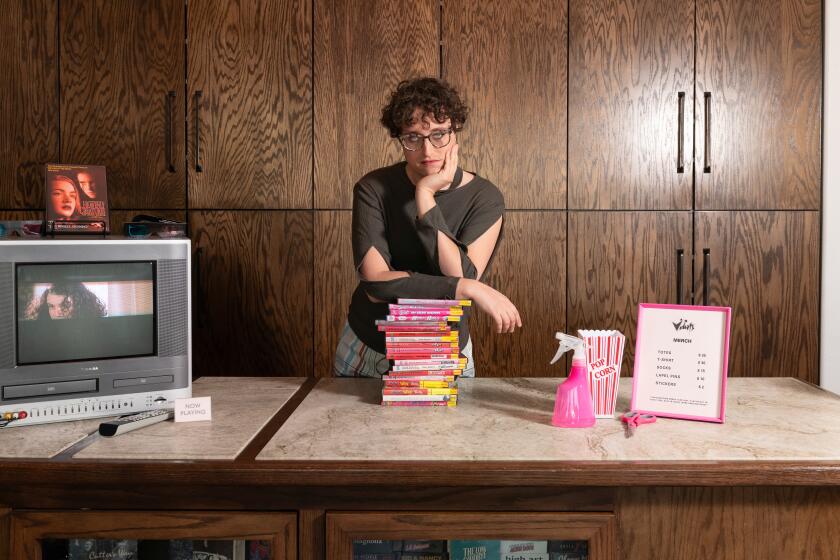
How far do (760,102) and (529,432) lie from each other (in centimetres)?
245

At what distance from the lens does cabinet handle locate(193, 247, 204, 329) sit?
3.13m

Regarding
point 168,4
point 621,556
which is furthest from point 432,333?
point 168,4

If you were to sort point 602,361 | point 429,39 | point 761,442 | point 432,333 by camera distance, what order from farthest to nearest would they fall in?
point 429,39 → point 432,333 → point 602,361 → point 761,442

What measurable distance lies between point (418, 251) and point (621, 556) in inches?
41.4

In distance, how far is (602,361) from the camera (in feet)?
4.91

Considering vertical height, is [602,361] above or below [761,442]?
above

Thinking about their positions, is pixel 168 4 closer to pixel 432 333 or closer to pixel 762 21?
pixel 432 333

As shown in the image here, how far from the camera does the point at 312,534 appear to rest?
122 centimetres

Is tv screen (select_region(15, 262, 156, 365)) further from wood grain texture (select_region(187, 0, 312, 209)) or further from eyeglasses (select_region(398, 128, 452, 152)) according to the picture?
wood grain texture (select_region(187, 0, 312, 209))

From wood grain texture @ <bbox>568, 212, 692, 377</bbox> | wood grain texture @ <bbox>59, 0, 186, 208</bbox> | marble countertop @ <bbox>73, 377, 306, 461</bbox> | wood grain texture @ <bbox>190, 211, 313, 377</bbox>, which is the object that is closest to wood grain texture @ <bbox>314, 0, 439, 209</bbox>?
wood grain texture @ <bbox>190, 211, 313, 377</bbox>

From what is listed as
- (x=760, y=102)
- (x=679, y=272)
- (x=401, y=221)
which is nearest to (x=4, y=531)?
(x=401, y=221)

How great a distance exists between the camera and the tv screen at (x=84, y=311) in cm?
148

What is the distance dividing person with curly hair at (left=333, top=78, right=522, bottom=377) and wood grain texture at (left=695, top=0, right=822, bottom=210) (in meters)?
1.60

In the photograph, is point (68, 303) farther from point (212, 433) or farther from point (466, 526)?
point (466, 526)
